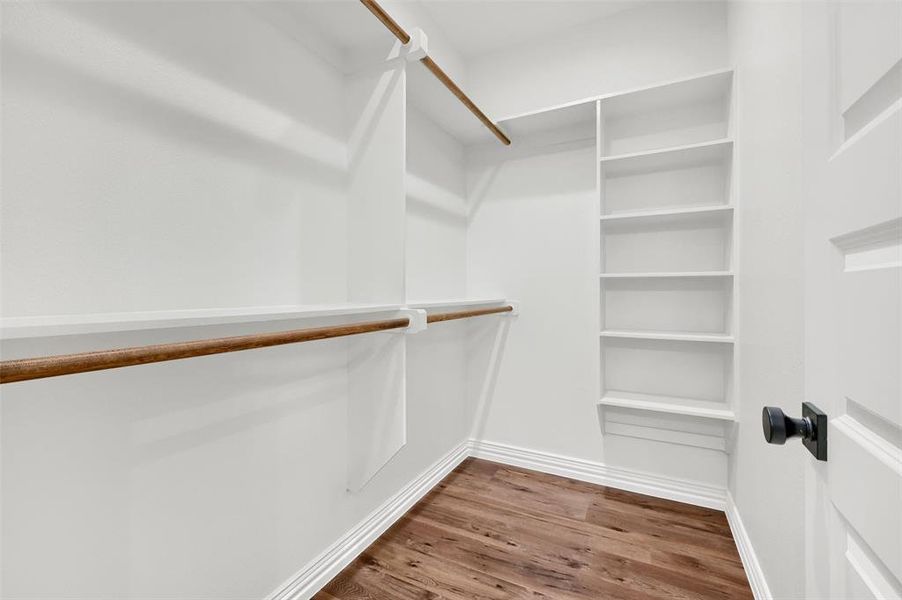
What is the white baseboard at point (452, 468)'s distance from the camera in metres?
1.35

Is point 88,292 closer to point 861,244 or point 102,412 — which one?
point 102,412

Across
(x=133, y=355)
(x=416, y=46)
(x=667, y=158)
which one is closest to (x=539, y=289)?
(x=667, y=158)

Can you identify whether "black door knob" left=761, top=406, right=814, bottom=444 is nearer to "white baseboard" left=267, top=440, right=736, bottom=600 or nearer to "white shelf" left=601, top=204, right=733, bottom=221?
"white baseboard" left=267, top=440, right=736, bottom=600

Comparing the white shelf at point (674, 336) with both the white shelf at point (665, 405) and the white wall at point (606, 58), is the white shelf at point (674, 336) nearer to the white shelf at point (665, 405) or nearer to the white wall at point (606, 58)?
the white shelf at point (665, 405)

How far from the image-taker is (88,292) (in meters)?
0.82

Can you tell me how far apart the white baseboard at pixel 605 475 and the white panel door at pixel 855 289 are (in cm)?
156

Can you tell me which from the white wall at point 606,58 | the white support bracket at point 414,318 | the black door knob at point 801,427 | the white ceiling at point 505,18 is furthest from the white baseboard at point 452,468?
the white ceiling at point 505,18

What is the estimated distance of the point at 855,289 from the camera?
438 mm

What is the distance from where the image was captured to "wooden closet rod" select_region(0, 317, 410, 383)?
0.54 m

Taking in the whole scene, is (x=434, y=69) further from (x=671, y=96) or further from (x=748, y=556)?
(x=748, y=556)

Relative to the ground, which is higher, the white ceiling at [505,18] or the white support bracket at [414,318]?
the white ceiling at [505,18]

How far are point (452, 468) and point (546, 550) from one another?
0.78 meters

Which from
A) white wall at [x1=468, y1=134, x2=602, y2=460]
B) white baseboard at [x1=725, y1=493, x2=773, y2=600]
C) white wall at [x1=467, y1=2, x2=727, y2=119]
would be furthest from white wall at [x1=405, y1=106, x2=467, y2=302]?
white baseboard at [x1=725, y1=493, x2=773, y2=600]

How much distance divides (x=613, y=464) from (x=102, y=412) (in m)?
2.10
